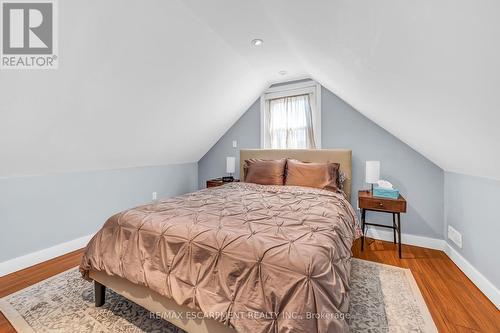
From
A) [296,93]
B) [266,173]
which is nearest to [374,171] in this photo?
[266,173]

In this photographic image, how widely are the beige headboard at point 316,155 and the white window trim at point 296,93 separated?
0.77 feet

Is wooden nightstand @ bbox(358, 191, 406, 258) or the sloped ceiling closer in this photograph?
the sloped ceiling

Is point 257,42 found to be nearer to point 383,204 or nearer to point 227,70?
point 227,70

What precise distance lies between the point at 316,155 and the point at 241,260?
8.09 ft

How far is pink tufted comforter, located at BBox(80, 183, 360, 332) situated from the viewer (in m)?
0.98

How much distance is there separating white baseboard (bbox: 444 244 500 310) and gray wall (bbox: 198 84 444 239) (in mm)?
352

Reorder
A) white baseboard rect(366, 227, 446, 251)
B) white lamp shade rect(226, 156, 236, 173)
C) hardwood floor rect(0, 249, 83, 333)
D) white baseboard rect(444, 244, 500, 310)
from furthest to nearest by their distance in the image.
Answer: white lamp shade rect(226, 156, 236, 173)
white baseboard rect(366, 227, 446, 251)
hardwood floor rect(0, 249, 83, 333)
white baseboard rect(444, 244, 500, 310)

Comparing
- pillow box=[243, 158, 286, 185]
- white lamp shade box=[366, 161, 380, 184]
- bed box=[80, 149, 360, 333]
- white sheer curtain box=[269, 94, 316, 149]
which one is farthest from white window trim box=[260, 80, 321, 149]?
bed box=[80, 149, 360, 333]

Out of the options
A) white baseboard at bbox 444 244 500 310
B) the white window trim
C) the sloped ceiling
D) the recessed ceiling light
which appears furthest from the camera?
the white window trim

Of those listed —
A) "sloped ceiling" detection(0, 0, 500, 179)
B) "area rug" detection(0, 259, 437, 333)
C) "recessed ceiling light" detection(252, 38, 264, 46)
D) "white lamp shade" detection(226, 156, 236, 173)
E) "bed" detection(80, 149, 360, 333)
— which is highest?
"recessed ceiling light" detection(252, 38, 264, 46)

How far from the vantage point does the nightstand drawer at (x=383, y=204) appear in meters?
2.36

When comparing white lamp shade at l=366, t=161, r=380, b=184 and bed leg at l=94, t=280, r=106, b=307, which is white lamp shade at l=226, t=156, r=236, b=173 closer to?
white lamp shade at l=366, t=161, r=380, b=184

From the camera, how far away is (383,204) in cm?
243

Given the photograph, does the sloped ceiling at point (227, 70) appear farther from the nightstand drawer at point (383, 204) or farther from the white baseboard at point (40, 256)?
the white baseboard at point (40, 256)
